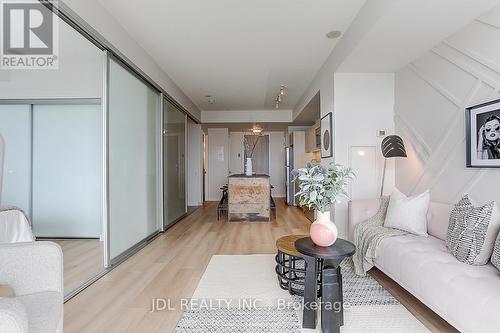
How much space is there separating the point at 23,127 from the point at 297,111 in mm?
5339

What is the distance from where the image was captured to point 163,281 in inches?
103

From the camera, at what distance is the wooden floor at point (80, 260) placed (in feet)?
8.70

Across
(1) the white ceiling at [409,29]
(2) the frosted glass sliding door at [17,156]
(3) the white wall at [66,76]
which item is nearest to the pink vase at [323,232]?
(1) the white ceiling at [409,29]

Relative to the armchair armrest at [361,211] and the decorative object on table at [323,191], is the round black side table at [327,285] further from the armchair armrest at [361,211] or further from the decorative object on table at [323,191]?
the armchair armrest at [361,211]

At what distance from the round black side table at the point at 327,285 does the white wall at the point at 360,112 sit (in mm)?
2046

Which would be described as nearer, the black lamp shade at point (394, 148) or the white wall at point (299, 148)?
the black lamp shade at point (394, 148)

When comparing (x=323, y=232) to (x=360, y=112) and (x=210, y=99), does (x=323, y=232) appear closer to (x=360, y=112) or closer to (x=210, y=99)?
(x=360, y=112)

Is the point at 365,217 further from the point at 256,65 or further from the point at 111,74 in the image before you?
the point at 111,74

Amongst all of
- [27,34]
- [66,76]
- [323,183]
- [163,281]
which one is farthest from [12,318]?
[66,76]

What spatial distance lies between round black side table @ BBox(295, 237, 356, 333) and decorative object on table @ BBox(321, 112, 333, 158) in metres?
2.27

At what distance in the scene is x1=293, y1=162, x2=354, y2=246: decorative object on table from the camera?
72.2 inches

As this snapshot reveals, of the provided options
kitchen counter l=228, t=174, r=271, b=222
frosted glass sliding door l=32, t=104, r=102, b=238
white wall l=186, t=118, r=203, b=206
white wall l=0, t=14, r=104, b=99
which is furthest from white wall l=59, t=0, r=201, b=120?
white wall l=186, t=118, r=203, b=206

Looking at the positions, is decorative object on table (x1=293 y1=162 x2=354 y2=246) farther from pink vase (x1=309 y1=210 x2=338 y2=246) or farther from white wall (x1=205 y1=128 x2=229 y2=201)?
white wall (x1=205 y1=128 x2=229 y2=201)

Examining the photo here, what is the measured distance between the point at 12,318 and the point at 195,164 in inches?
265
